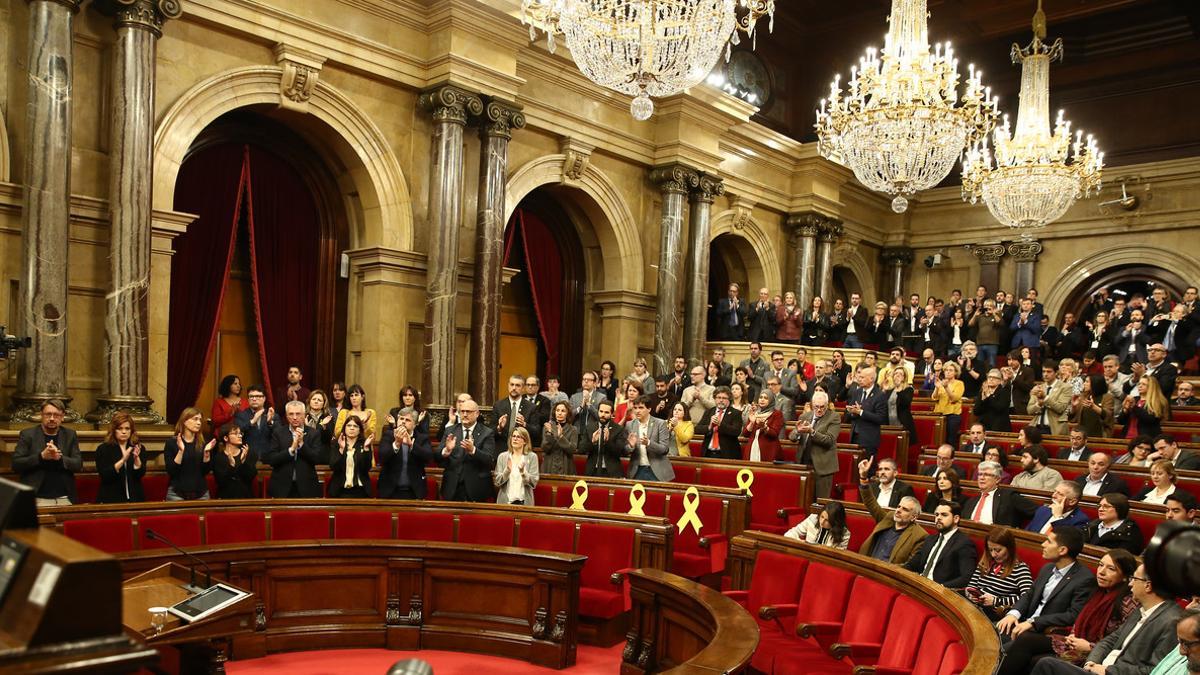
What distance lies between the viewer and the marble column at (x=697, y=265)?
39.6 ft

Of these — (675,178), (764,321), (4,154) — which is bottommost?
(764,321)

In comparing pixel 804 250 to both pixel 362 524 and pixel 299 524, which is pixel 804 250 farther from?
pixel 299 524

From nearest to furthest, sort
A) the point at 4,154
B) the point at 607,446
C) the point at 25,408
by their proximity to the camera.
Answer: the point at 25,408 < the point at 4,154 < the point at 607,446

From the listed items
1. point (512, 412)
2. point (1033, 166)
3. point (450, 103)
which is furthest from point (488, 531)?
point (1033, 166)

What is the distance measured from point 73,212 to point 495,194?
389cm

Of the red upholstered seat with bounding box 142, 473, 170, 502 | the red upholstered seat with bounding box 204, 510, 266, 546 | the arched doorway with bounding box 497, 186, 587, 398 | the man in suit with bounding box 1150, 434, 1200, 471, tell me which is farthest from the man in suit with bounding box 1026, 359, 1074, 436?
the red upholstered seat with bounding box 142, 473, 170, 502

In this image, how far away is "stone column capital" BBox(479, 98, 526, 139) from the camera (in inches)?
368

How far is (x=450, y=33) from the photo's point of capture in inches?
355

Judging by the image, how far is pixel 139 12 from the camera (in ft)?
22.7

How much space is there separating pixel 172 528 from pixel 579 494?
2.55 m

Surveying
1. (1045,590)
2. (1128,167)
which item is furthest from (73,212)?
(1128,167)

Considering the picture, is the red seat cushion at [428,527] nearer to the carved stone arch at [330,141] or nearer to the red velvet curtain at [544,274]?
the carved stone arch at [330,141]

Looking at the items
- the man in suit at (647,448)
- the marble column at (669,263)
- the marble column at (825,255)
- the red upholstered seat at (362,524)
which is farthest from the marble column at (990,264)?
the red upholstered seat at (362,524)

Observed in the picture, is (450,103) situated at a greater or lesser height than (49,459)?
greater
